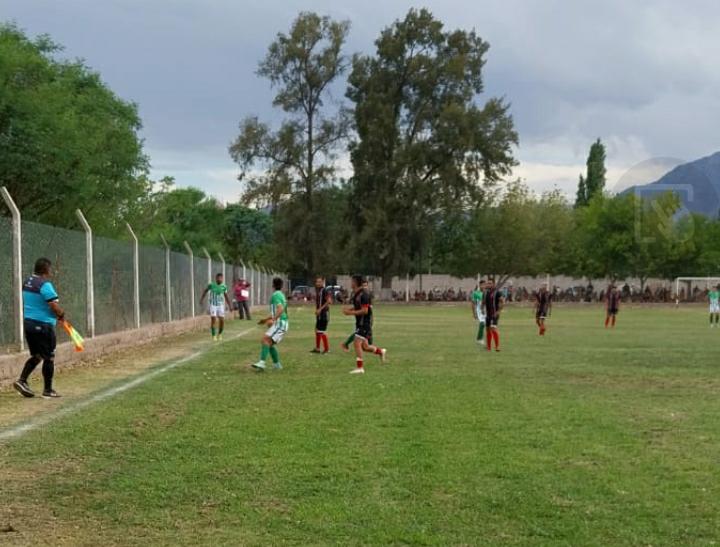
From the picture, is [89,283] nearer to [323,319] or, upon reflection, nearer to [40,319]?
[323,319]

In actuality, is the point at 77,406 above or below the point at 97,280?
below

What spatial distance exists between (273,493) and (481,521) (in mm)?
1509

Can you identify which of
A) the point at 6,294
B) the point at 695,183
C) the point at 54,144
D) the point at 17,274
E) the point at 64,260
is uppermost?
the point at 695,183

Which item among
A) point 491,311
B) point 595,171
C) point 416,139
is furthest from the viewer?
point 595,171

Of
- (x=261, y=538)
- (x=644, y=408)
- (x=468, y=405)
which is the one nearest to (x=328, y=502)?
(x=261, y=538)

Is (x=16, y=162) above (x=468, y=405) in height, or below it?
above

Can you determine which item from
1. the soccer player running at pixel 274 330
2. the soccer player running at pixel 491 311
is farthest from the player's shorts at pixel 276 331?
the soccer player running at pixel 491 311

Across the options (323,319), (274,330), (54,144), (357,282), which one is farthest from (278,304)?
(54,144)

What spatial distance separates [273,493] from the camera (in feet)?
21.2

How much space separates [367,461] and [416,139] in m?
61.0

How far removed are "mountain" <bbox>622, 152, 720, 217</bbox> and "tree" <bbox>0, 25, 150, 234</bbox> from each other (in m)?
50.8

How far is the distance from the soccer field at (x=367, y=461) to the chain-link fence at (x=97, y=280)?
1707 mm

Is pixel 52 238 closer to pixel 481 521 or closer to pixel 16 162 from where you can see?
pixel 481 521

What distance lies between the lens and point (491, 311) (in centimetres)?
2138
